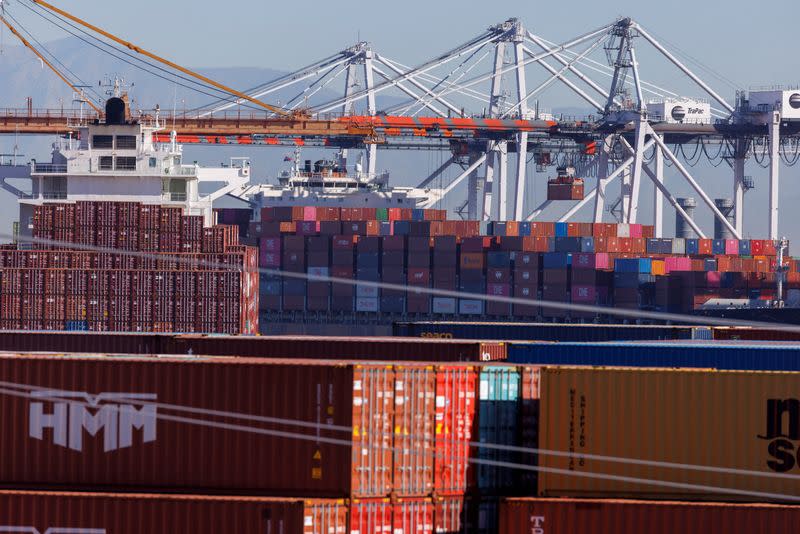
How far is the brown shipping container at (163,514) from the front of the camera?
20.6 meters

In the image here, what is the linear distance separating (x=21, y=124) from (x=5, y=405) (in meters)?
56.8

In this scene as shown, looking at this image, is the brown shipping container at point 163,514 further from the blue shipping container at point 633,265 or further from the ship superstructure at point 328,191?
the ship superstructure at point 328,191

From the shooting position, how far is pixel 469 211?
369 ft

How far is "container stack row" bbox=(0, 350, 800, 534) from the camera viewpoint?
836 inches

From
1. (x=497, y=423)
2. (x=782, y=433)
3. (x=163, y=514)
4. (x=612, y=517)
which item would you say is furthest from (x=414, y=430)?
(x=782, y=433)

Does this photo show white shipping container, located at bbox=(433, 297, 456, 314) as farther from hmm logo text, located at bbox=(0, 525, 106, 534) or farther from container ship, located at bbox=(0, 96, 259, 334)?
hmm logo text, located at bbox=(0, 525, 106, 534)

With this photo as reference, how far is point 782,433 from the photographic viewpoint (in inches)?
866

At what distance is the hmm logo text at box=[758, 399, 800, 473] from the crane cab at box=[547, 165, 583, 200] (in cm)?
7773

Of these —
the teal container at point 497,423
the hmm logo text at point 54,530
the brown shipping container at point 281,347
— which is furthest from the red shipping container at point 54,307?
the teal container at point 497,423

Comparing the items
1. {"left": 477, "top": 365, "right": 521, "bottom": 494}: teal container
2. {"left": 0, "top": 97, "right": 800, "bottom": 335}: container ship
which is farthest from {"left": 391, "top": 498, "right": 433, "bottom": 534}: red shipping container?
{"left": 0, "top": 97, "right": 800, "bottom": 335}: container ship

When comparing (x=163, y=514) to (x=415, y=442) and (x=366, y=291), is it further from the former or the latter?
(x=366, y=291)

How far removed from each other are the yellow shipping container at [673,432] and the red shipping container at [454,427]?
112 cm

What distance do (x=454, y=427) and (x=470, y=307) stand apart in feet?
198

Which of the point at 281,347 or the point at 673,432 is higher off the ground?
the point at 281,347
